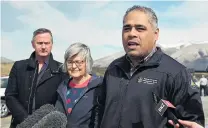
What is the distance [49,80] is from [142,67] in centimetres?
152

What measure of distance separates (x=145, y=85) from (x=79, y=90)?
2.90 feet

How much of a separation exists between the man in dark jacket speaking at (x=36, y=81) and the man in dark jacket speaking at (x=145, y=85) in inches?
47.6

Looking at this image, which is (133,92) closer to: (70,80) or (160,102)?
(160,102)

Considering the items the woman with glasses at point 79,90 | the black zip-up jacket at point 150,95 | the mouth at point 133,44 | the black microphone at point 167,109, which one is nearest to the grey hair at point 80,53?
the woman with glasses at point 79,90

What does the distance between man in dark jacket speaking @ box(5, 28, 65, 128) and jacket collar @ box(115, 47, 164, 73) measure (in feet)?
3.80

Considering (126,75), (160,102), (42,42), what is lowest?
(160,102)

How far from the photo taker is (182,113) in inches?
77.2

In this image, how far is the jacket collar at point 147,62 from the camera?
2137 mm

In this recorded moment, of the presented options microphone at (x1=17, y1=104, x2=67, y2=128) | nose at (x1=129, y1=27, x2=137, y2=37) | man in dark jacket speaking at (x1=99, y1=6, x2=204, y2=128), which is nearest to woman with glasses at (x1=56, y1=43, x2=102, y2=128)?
microphone at (x1=17, y1=104, x2=67, y2=128)

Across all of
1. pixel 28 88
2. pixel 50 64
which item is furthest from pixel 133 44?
pixel 28 88

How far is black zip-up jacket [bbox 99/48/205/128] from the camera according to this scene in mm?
1977

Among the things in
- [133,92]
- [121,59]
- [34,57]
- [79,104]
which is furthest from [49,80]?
[133,92]

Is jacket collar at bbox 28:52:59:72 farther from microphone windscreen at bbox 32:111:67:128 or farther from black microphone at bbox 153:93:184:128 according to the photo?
black microphone at bbox 153:93:184:128

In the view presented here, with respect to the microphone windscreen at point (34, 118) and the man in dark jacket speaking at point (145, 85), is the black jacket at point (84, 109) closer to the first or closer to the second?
the microphone windscreen at point (34, 118)
